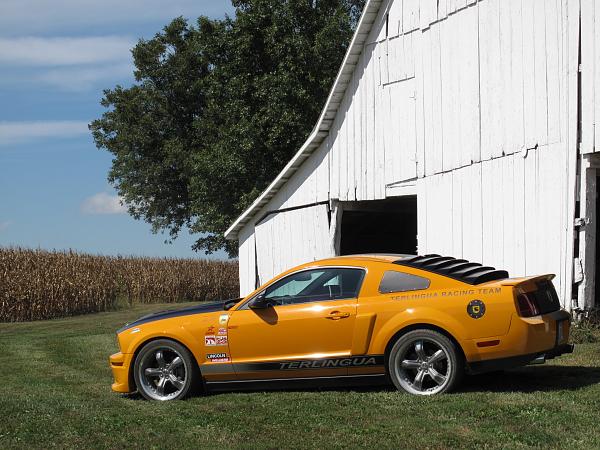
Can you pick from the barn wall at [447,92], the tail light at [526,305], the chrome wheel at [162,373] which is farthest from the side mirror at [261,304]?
the barn wall at [447,92]

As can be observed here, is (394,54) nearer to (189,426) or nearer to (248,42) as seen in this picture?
(189,426)

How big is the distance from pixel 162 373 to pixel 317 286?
6.58 ft

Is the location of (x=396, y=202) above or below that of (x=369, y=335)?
above

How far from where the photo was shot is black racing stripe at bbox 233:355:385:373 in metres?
9.45

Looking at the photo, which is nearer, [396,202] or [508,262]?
[508,262]

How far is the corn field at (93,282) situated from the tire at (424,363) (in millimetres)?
27770

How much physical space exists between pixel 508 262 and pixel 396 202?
5223 mm

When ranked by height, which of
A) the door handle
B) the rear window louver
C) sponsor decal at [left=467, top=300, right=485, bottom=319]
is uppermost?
the rear window louver

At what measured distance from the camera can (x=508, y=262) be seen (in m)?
15.4

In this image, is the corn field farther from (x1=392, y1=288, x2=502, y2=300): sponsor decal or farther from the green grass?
(x1=392, y1=288, x2=502, y2=300): sponsor decal

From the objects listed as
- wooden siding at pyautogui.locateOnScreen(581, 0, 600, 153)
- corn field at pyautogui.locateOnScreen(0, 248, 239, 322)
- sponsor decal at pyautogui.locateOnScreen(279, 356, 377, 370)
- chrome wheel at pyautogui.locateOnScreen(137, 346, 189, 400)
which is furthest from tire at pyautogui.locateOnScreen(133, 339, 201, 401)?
corn field at pyautogui.locateOnScreen(0, 248, 239, 322)

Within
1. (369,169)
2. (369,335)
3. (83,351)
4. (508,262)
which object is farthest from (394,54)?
(369,335)

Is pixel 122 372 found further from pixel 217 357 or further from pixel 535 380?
pixel 535 380

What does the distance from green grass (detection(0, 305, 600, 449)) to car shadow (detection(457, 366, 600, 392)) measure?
0.04ft
